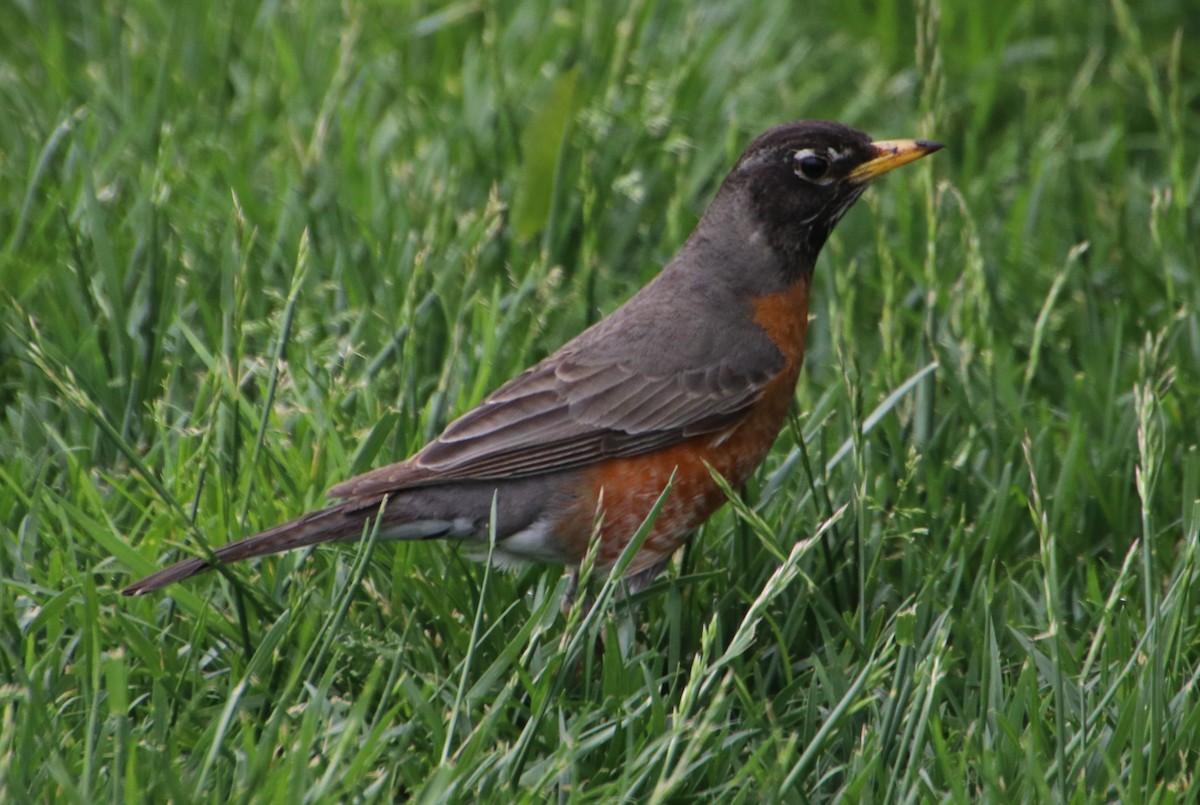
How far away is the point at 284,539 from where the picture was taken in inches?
140

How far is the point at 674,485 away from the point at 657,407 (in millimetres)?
285

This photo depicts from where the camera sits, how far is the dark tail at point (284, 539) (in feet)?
A: 11.3

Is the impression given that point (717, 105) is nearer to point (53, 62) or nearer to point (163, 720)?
point (53, 62)

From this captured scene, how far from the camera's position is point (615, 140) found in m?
5.75

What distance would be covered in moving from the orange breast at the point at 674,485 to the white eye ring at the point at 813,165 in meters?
0.52

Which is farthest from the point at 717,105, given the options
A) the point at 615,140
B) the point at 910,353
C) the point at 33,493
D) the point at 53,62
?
the point at 33,493

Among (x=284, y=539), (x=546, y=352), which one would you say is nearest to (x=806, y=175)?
(x=546, y=352)

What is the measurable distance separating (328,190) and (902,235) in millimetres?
1915

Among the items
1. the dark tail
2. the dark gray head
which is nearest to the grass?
the dark tail

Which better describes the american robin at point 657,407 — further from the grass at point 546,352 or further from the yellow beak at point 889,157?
the grass at point 546,352

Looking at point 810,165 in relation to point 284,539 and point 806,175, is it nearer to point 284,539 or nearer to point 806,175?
point 806,175

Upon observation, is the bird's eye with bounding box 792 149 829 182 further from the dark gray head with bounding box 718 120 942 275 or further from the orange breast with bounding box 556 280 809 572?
the orange breast with bounding box 556 280 809 572

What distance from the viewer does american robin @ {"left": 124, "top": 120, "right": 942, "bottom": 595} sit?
397cm

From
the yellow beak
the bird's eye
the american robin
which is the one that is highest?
the bird's eye
